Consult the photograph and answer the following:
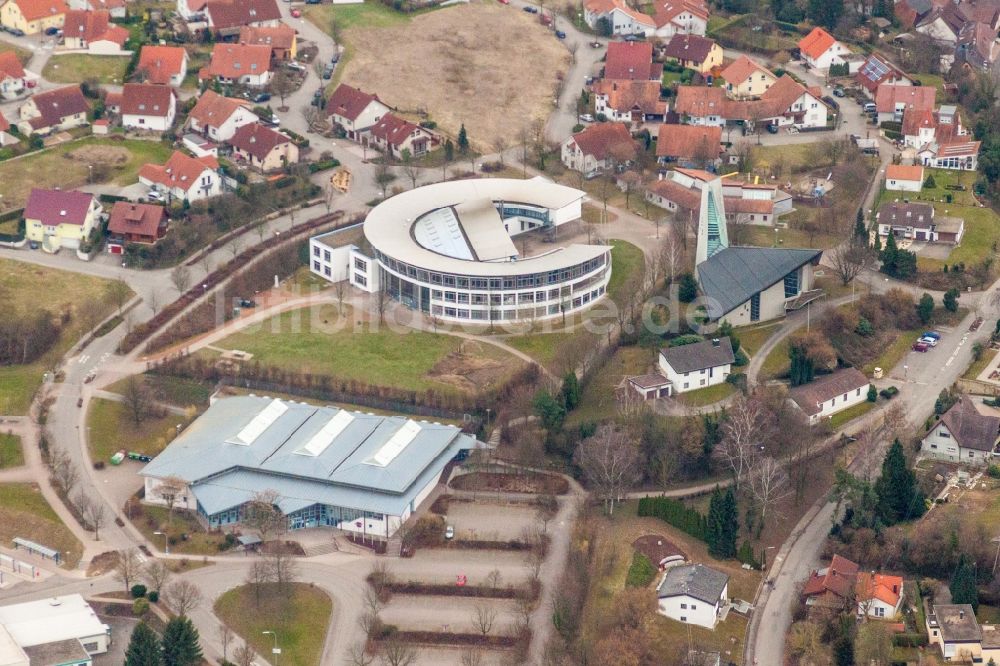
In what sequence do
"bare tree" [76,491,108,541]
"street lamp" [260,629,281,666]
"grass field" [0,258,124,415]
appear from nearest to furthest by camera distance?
"street lamp" [260,629,281,666] < "bare tree" [76,491,108,541] < "grass field" [0,258,124,415]

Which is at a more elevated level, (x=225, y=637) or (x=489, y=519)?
(x=225, y=637)

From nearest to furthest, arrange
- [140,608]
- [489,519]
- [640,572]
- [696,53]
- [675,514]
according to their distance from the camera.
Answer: [140,608], [640,572], [675,514], [489,519], [696,53]

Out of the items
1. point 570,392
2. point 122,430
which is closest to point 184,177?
point 122,430

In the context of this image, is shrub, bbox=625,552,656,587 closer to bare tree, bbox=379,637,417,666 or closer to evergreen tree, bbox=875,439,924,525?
bare tree, bbox=379,637,417,666

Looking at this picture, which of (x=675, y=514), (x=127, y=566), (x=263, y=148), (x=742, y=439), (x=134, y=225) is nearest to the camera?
(x=127, y=566)

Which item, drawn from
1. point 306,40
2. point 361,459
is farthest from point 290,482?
point 306,40

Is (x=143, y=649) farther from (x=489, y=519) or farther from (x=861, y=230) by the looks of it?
(x=861, y=230)

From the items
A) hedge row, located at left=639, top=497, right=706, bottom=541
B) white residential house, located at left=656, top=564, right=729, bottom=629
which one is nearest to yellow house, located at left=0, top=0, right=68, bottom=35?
hedge row, located at left=639, top=497, right=706, bottom=541
